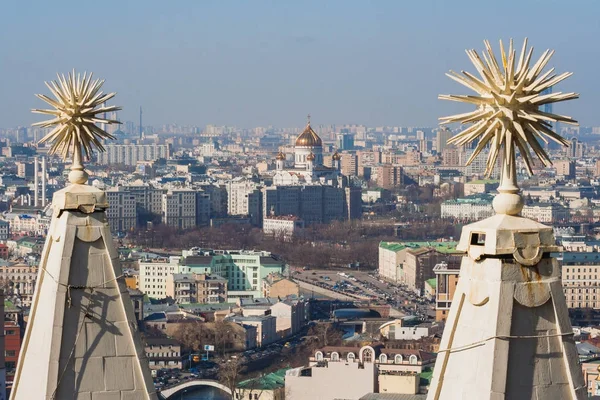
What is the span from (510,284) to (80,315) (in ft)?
3.23

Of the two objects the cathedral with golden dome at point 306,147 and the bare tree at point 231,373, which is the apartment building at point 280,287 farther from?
the cathedral with golden dome at point 306,147

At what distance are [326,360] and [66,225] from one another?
1168 inches

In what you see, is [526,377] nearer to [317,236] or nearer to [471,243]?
[471,243]

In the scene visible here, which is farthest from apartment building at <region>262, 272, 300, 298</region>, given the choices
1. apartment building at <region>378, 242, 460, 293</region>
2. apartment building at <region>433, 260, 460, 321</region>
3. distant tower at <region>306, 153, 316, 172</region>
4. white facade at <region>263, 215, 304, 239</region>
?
distant tower at <region>306, 153, 316, 172</region>

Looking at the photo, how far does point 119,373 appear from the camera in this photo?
375 centimetres

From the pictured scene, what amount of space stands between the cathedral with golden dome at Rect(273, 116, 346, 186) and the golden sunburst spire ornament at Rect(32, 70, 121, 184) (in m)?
93.1

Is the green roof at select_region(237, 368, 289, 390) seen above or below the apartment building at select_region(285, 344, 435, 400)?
below

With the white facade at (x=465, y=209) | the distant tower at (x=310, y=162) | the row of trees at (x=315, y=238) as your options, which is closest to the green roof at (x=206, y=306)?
the row of trees at (x=315, y=238)

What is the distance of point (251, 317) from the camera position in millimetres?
45562

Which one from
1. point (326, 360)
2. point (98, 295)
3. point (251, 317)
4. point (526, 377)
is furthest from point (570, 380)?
point (251, 317)

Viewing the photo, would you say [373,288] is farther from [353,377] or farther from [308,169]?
[308,169]

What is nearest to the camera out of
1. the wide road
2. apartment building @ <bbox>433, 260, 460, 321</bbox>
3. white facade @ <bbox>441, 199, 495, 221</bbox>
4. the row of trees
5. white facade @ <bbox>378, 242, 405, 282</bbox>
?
apartment building @ <bbox>433, 260, 460, 321</bbox>

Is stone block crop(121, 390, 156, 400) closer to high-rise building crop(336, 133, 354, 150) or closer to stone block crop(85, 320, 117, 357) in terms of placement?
stone block crop(85, 320, 117, 357)

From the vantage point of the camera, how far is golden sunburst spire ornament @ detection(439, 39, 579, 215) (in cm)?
323
